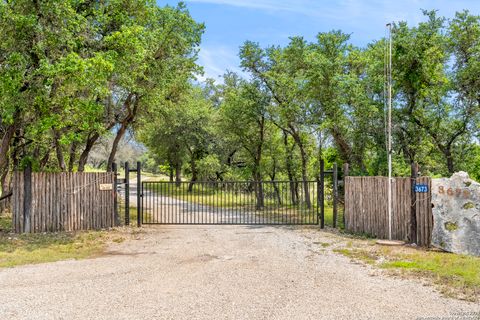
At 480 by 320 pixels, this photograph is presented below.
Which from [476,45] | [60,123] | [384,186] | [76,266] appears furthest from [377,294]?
[476,45]

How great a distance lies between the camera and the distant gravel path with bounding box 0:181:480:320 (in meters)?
4.93

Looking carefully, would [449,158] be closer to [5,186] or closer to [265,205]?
[265,205]

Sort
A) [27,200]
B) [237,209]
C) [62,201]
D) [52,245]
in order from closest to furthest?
[52,245] < [27,200] < [62,201] < [237,209]

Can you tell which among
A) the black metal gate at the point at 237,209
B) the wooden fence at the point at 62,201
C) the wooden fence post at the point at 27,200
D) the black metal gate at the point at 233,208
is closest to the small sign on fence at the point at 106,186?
the wooden fence at the point at 62,201

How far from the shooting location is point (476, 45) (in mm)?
14742

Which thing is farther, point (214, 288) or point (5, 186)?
point (5, 186)

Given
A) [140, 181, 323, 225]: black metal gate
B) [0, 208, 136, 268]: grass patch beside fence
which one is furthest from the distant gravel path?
[140, 181, 323, 225]: black metal gate

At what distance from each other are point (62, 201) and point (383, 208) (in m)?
8.80

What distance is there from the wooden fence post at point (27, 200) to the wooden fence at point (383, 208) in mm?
8830

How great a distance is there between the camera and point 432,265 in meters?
7.10

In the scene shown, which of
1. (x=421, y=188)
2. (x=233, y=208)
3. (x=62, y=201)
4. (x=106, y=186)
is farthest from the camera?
(x=233, y=208)

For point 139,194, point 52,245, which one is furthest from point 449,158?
point 52,245

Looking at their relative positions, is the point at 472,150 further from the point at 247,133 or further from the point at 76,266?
the point at 76,266

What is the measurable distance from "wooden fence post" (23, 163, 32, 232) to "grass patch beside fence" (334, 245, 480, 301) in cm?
819
